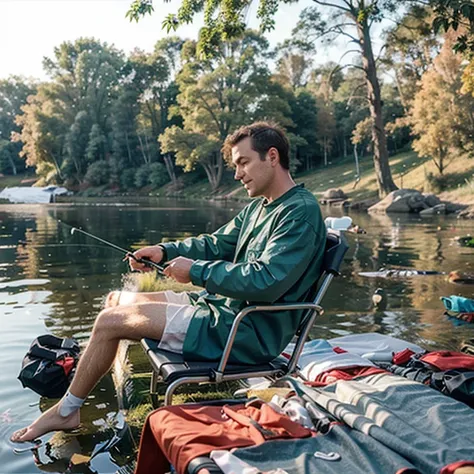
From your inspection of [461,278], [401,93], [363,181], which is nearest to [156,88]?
[401,93]

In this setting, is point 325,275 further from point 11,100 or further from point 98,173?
point 11,100

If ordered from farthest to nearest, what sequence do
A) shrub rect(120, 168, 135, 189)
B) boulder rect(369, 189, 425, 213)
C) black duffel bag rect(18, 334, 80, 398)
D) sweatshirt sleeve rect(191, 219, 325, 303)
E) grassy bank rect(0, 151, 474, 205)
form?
1. shrub rect(120, 168, 135, 189)
2. grassy bank rect(0, 151, 474, 205)
3. boulder rect(369, 189, 425, 213)
4. black duffel bag rect(18, 334, 80, 398)
5. sweatshirt sleeve rect(191, 219, 325, 303)

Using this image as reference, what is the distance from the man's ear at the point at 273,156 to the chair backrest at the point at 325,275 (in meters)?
0.51

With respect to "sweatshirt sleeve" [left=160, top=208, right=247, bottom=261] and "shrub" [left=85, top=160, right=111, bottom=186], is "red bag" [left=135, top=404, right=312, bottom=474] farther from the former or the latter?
"shrub" [left=85, top=160, right=111, bottom=186]

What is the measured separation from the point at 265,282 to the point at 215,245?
3.13 ft

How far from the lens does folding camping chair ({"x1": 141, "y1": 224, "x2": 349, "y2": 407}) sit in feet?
9.53

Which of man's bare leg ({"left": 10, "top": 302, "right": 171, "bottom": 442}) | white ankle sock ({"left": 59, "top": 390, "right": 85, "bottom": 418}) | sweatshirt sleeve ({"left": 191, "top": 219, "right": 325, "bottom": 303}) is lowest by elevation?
white ankle sock ({"left": 59, "top": 390, "right": 85, "bottom": 418})

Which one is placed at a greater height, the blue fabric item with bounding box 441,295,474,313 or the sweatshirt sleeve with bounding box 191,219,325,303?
the sweatshirt sleeve with bounding box 191,219,325,303

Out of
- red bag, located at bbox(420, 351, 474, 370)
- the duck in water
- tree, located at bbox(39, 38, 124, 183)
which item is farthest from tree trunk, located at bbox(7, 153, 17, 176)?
red bag, located at bbox(420, 351, 474, 370)

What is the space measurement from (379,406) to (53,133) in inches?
2638

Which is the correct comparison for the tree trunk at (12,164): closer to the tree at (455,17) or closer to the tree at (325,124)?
the tree at (325,124)

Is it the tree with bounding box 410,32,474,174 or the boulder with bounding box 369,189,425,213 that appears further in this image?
the tree with bounding box 410,32,474,174

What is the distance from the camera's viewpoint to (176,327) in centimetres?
317

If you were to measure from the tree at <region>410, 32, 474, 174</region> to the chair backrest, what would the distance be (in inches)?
1211
